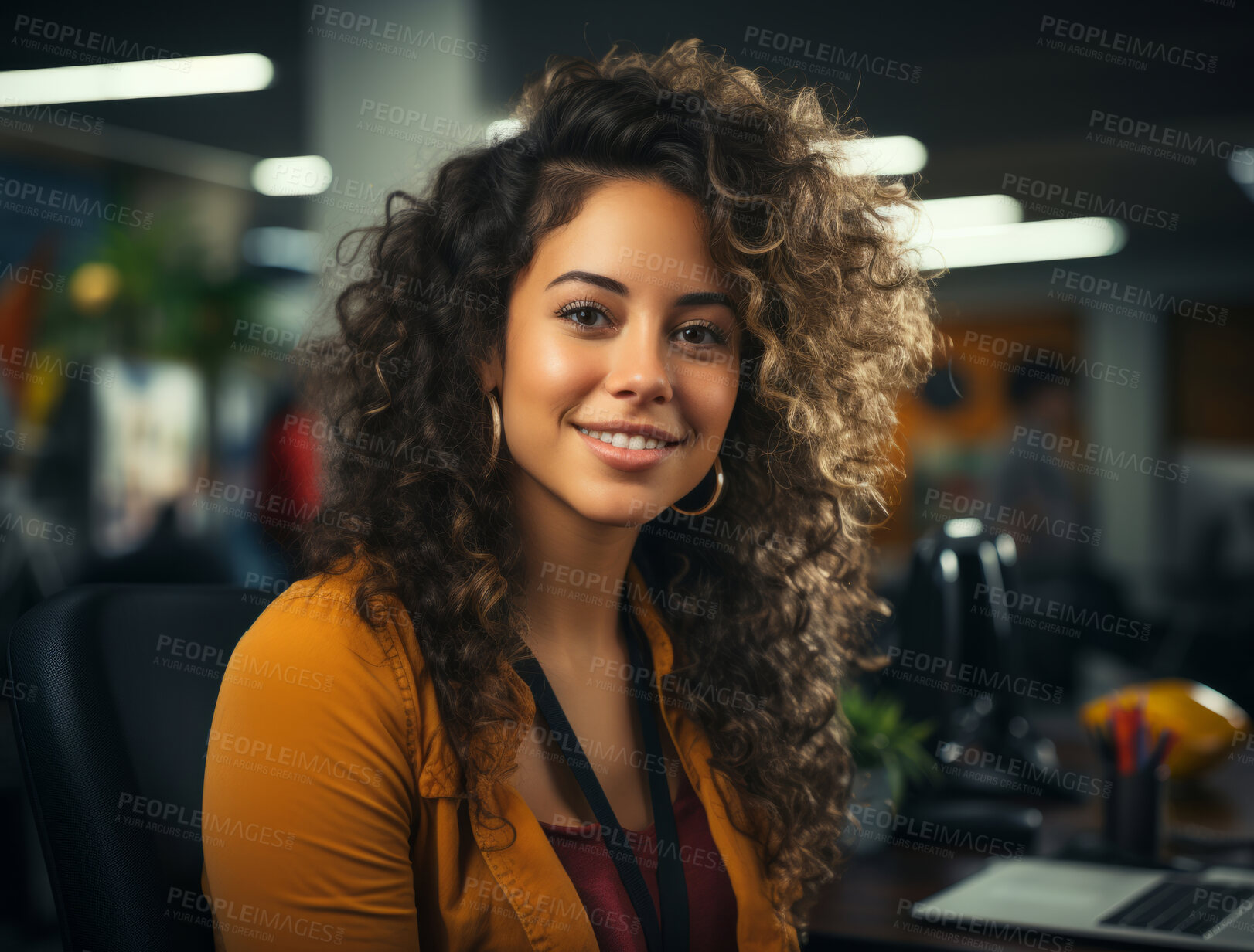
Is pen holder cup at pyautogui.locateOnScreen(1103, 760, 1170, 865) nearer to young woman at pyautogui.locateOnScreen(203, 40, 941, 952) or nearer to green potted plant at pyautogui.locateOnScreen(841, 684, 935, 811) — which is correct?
green potted plant at pyautogui.locateOnScreen(841, 684, 935, 811)

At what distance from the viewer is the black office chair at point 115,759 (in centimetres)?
98

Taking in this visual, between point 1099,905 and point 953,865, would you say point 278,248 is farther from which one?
point 1099,905

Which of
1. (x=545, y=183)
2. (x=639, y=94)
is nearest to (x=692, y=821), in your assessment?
(x=545, y=183)

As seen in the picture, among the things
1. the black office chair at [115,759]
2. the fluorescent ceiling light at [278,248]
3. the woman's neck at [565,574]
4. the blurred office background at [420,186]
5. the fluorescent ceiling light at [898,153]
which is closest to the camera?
the black office chair at [115,759]

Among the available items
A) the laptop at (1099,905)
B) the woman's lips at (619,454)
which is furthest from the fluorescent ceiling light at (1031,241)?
the woman's lips at (619,454)

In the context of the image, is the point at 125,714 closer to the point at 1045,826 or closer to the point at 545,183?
the point at 545,183

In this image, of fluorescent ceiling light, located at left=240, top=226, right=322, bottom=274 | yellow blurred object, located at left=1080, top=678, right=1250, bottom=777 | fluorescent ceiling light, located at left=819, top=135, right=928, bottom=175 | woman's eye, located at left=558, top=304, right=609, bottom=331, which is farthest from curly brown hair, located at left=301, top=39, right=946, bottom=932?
fluorescent ceiling light, located at left=240, top=226, right=322, bottom=274

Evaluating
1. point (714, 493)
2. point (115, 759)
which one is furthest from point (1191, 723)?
point (115, 759)

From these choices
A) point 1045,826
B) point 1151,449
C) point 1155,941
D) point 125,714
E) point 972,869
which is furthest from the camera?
point 1151,449

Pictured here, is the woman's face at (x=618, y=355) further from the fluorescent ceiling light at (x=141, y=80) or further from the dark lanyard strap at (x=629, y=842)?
the fluorescent ceiling light at (x=141, y=80)

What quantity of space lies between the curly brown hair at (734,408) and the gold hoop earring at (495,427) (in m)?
0.01

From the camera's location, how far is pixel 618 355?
119 centimetres

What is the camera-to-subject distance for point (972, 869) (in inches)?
56.7

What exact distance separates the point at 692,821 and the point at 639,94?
0.96 metres
